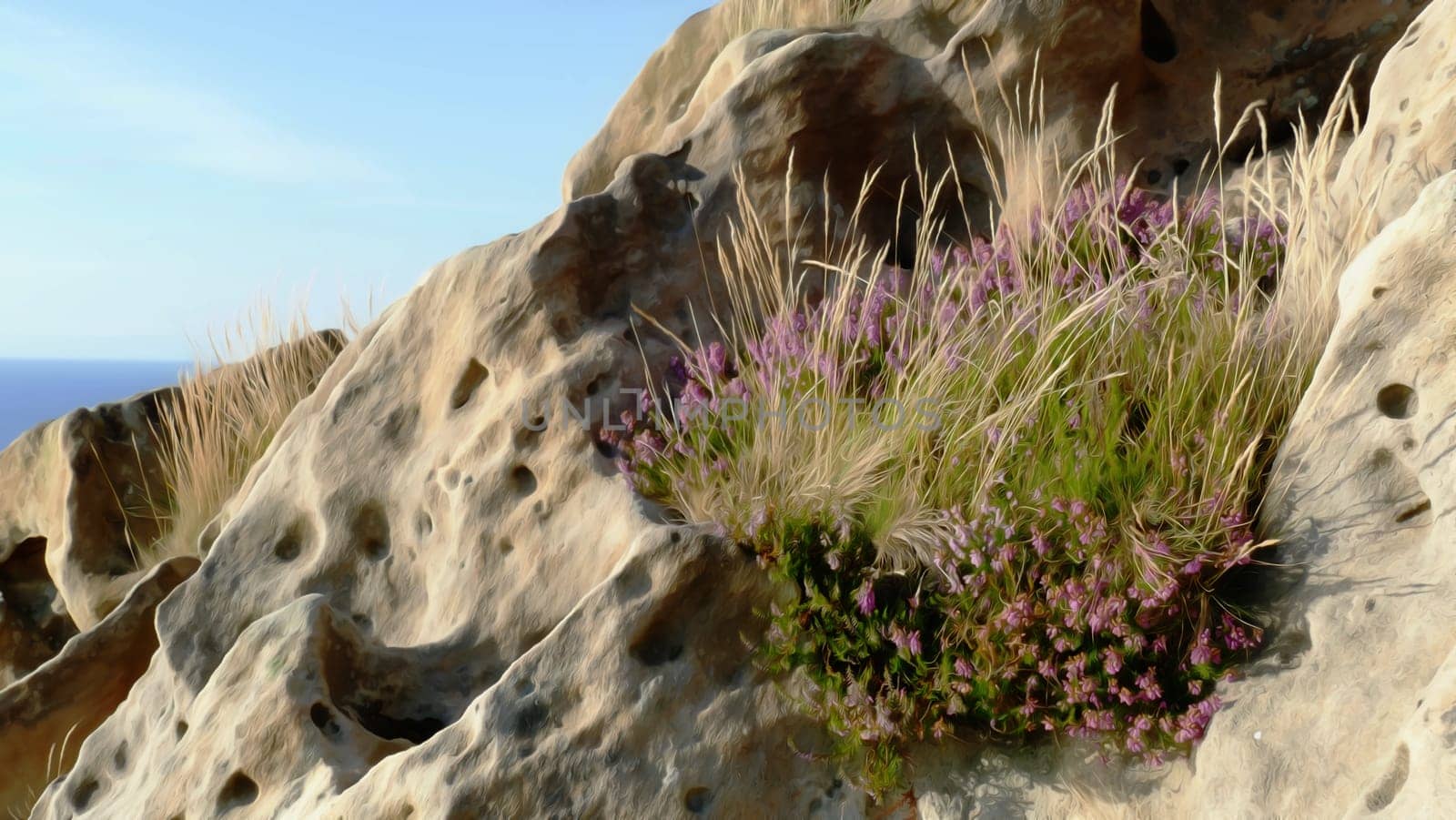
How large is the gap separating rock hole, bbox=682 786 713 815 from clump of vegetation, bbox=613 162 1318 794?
436mm

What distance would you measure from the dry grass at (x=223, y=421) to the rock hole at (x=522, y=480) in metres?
3.00

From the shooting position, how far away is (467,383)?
519cm

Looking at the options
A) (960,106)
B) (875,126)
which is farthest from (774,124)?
(960,106)

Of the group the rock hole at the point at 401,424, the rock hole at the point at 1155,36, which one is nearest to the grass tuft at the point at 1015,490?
the rock hole at the point at 401,424

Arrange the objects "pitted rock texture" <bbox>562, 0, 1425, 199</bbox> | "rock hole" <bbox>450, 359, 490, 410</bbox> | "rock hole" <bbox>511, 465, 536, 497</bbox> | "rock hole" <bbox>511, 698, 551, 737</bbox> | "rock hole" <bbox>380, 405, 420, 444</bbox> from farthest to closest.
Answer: "pitted rock texture" <bbox>562, 0, 1425, 199</bbox> → "rock hole" <bbox>380, 405, 420, 444</bbox> → "rock hole" <bbox>450, 359, 490, 410</bbox> → "rock hole" <bbox>511, 465, 536, 497</bbox> → "rock hole" <bbox>511, 698, 551, 737</bbox>

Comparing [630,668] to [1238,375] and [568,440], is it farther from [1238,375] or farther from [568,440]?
[1238,375]

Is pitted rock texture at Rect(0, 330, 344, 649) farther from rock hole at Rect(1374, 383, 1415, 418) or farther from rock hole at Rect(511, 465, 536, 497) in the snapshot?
rock hole at Rect(1374, 383, 1415, 418)

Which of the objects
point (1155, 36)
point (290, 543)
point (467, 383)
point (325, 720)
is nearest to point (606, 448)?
point (467, 383)

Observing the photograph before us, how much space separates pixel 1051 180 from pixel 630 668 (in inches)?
134

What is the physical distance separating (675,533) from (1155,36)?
4239 millimetres

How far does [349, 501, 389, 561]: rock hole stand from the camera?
17.0 feet

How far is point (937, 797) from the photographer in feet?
12.3

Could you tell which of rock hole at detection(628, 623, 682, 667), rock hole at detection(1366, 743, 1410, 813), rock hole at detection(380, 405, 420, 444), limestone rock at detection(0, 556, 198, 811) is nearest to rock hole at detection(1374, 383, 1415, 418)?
rock hole at detection(1366, 743, 1410, 813)

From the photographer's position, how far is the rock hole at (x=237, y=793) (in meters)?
4.32
